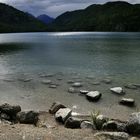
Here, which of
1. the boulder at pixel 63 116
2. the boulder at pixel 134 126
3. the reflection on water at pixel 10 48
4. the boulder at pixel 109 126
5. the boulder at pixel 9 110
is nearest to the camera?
the boulder at pixel 134 126

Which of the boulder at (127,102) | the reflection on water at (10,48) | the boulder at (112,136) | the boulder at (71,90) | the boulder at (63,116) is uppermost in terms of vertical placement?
the boulder at (112,136)

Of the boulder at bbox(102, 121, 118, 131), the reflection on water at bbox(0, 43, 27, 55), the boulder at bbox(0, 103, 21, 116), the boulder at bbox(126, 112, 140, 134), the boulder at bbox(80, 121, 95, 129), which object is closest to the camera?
the boulder at bbox(126, 112, 140, 134)

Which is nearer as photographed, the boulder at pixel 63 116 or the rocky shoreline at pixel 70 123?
the rocky shoreline at pixel 70 123

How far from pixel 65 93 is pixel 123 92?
466 centimetres

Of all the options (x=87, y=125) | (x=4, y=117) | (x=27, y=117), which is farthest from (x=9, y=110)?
(x=87, y=125)

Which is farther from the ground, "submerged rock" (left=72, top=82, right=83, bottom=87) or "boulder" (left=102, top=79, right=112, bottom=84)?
"submerged rock" (left=72, top=82, right=83, bottom=87)

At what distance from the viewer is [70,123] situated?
531 inches

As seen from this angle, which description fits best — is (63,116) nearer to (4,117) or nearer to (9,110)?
(9,110)

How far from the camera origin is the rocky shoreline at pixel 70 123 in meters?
11.0

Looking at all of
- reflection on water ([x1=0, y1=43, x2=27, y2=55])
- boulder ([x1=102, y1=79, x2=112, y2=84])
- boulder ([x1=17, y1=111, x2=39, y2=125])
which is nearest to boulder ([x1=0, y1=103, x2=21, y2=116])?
boulder ([x1=17, y1=111, x2=39, y2=125])

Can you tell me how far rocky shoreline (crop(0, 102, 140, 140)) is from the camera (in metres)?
11.0

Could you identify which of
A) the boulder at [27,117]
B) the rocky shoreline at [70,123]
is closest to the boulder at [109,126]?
the rocky shoreline at [70,123]

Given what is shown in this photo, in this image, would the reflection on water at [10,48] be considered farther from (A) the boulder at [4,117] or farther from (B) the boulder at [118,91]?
(A) the boulder at [4,117]

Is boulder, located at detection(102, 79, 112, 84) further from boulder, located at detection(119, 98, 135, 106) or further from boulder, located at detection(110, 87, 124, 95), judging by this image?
boulder, located at detection(119, 98, 135, 106)
